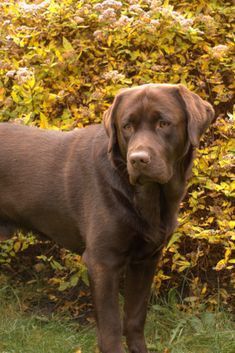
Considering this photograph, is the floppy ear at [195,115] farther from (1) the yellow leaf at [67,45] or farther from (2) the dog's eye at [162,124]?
(1) the yellow leaf at [67,45]

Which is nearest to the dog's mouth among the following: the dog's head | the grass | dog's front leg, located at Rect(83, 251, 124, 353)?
the dog's head

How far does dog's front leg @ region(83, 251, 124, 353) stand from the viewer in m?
3.92

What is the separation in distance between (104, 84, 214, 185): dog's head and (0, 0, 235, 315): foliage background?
0.87 meters

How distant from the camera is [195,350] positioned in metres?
4.43

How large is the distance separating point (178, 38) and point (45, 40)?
85cm

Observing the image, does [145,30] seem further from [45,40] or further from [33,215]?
[33,215]

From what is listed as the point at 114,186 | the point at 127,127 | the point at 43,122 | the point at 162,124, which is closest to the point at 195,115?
the point at 162,124

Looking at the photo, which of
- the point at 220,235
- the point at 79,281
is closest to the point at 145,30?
the point at 220,235

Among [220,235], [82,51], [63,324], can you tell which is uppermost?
[82,51]

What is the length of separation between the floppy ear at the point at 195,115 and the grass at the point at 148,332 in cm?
133

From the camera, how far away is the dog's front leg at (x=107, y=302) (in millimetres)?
3916

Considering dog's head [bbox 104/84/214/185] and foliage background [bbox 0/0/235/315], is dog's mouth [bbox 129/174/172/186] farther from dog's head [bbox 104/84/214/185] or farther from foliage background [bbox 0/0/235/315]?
foliage background [bbox 0/0/235/315]

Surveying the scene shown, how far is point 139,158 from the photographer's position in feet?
11.5

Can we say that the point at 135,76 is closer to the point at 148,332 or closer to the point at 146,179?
the point at 146,179
